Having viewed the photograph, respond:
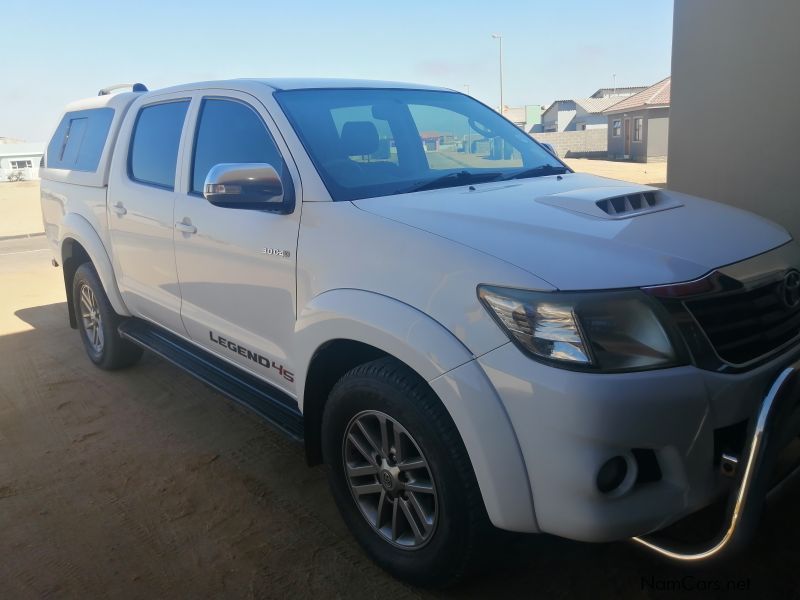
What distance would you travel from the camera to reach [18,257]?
40.4ft

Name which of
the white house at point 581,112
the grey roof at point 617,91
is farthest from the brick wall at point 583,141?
the grey roof at point 617,91

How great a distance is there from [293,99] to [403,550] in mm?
2065

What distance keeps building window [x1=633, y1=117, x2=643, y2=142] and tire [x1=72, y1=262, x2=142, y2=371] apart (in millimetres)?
34029

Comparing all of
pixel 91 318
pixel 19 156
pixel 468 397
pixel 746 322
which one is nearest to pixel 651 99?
pixel 91 318

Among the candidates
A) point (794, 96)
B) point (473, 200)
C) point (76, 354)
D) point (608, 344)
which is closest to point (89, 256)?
point (76, 354)

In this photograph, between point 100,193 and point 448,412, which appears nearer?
point 448,412

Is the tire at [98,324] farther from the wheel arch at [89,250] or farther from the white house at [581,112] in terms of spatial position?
the white house at [581,112]

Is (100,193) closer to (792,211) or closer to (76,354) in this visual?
(76,354)

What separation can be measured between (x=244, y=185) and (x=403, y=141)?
0.96 meters

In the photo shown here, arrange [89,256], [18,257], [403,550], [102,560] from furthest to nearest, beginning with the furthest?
Answer: 1. [18,257]
2. [89,256]
3. [102,560]
4. [403,550]

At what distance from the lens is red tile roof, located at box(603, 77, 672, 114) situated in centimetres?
3306

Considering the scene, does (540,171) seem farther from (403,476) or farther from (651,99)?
(651,99)

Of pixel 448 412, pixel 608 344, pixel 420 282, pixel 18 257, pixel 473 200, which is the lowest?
pixel 18 257

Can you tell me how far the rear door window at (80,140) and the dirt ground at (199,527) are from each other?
5.65 feet
